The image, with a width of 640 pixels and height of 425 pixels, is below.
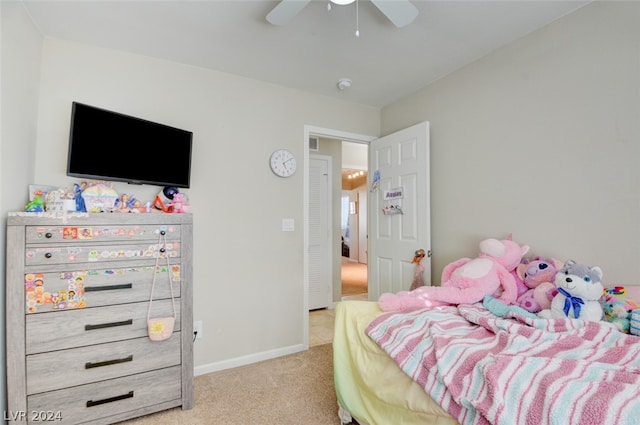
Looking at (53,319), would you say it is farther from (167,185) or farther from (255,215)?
(255,215)

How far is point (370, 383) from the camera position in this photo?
147 cm

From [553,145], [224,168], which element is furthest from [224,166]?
[553,145]

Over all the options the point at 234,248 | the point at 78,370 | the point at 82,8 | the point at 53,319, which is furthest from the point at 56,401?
the point at 82,8

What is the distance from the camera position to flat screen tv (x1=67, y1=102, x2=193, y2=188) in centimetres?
171

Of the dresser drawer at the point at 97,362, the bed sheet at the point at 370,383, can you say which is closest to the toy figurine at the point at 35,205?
the dresser drawer at the point at 97,362

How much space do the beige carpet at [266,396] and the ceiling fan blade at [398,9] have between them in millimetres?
2247

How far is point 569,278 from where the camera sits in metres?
1.43

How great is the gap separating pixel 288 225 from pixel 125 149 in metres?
1.35

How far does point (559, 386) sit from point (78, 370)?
85.7 inches

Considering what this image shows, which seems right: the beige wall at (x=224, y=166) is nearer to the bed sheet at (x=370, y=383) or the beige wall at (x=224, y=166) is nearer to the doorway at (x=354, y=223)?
the bed sheet at (x=370, y=383)

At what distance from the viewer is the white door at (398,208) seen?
8.25 feet

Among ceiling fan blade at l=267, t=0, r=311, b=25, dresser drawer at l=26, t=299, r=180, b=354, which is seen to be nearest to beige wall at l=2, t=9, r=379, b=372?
dresser drawer at l=26, t=299, r=180, b=354

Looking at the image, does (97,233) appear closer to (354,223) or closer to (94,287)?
(94,287)

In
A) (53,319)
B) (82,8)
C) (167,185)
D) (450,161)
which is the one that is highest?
(82,8)
